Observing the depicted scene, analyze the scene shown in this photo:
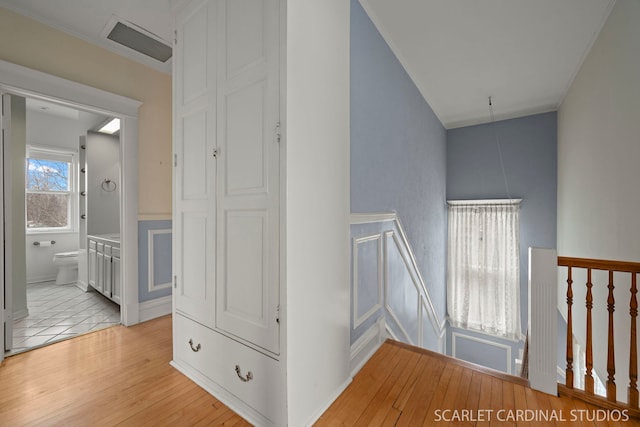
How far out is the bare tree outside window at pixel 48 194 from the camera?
4.15 meters

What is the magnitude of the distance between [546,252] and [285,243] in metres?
1.62

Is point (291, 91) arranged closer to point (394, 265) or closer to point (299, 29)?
point (299, 29)

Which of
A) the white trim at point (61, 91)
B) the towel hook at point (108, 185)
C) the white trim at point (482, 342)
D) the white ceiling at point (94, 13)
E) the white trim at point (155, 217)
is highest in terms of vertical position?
the white ceiling at point (94, 13)

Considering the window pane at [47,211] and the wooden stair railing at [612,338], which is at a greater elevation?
the window pane at [47,211]

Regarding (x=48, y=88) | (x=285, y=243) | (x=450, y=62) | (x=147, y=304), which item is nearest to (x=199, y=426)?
(x=285, y=243)

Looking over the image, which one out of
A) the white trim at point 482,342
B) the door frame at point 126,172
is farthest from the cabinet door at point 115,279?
the white trim at point 482,342

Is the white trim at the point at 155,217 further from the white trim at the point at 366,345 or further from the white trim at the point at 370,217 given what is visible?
the white trim at the point at 366,345

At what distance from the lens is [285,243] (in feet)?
3.93

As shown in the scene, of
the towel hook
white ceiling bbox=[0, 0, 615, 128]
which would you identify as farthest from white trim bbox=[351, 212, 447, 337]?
the towel hook

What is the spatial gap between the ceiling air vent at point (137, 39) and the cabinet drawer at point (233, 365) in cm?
243

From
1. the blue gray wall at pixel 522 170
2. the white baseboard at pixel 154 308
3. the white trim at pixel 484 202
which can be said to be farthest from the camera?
the white trim at pixel 484 202

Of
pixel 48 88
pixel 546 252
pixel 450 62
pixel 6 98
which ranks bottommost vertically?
pixel 546 252

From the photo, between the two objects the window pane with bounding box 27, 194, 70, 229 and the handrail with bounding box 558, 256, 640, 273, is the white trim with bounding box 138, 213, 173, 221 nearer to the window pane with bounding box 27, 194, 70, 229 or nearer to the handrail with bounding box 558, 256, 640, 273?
the window pane with bounding box 27, 194, 70, 229
